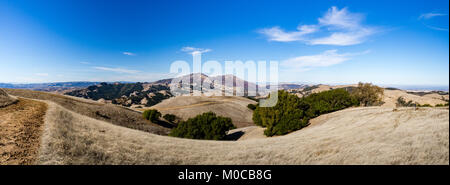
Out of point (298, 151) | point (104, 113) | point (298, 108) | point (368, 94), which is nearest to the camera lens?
point (298, 151)

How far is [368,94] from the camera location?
4794 centimetres

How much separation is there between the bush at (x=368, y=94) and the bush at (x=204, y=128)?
4183cm

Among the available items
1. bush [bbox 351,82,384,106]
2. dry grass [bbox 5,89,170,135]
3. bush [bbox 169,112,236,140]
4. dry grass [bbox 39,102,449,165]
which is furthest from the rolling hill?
bush [bbox 351,82,384,106]

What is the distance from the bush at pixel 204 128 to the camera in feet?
102

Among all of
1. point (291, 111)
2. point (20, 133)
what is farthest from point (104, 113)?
point (291, 111)

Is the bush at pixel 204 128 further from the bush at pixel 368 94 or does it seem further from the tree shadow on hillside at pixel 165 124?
the bush at pixel 368 94

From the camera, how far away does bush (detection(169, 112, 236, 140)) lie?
31.2 metres

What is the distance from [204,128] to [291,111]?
17.1 meters

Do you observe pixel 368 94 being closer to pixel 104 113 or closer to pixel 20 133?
pixel 20 133
